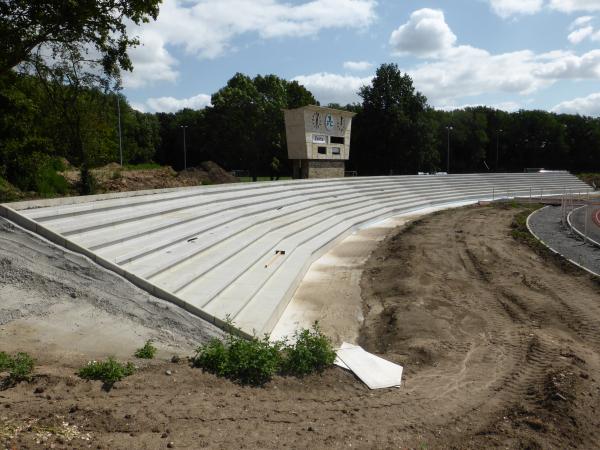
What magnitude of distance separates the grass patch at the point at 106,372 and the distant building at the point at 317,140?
21.0 m

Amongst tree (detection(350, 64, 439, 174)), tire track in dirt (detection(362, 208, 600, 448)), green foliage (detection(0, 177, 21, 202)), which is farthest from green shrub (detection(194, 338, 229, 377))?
→ tree (detection(350, 64, 439, 174))

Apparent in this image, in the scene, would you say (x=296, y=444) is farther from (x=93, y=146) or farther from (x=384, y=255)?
(x=93, y=146)

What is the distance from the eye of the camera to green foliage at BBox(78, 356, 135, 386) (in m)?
4.54

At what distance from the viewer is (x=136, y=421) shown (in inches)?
153

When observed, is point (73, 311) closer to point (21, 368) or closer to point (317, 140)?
point (21, 368)

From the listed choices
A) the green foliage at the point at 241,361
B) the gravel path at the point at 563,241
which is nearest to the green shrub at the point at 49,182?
the green foliage at the point at 241,361

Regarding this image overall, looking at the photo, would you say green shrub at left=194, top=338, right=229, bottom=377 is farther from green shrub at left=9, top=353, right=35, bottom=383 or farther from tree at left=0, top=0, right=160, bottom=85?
tree at left=0, top=0, right=160, bottom=85

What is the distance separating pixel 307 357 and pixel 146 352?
192 cm

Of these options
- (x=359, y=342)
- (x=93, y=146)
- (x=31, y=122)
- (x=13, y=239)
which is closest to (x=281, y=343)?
(x=359, y=342)

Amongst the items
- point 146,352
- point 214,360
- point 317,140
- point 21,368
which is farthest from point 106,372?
point 317,140

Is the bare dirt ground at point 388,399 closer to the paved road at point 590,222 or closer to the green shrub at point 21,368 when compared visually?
the green shrub at point 21,368

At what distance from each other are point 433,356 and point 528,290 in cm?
436

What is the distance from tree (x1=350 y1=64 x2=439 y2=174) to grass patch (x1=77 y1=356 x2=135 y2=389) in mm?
49351

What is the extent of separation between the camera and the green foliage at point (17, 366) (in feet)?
14.2
